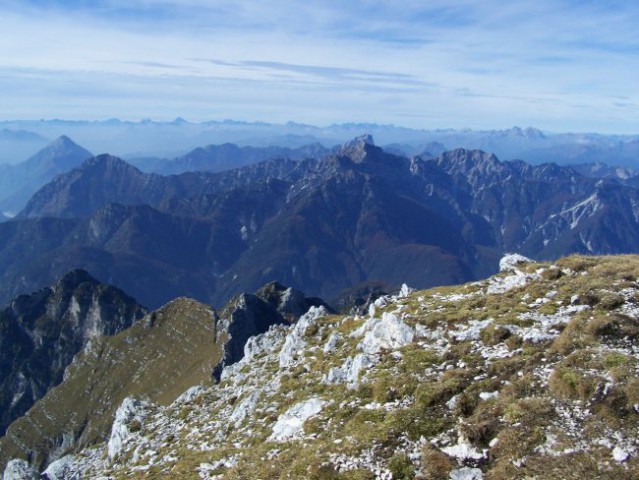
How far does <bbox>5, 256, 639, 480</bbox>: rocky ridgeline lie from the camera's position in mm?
20391

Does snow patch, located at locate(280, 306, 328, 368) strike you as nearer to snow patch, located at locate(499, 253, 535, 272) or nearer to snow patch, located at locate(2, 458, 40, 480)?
snow patch, located at locate(499, 253, 535, 272)

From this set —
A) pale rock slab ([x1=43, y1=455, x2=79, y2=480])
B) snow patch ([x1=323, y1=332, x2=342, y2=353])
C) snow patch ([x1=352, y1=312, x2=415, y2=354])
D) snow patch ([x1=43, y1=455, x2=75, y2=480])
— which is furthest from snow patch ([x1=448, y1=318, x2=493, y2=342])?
snow patch ([x1=43, y1=455, x2=75, y2=480])

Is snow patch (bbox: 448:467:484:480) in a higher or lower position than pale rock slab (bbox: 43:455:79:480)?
higher

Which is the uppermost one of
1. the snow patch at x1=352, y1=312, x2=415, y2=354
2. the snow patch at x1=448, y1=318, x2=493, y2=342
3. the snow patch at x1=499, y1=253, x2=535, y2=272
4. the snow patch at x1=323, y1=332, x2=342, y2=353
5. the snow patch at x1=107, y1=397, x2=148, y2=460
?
the snow patch at x1=499, y1=253, x2=535, y2=272

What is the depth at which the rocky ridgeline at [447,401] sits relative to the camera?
20.4 metres

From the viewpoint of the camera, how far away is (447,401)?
80.9ft

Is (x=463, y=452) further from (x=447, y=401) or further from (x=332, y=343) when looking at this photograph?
(x=332, y=343)

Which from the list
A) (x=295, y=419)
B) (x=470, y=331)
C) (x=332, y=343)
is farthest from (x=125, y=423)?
(x=470, y=331)

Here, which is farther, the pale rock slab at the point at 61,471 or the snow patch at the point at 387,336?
the pale rock slab at the point at 61,471

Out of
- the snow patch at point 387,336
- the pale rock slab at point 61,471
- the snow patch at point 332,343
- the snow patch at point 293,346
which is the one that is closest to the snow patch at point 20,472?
the pale rock slab at point 61,471

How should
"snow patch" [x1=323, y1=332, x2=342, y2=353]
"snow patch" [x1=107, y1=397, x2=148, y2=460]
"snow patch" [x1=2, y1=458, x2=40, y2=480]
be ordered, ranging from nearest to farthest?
"snow patch" [x1=2, y1=458, x2=40, y2=480], "snow patch" [x1=323, y1=332, x2=342, y2=353], "snow patch" [x1=107, y1=397, x2=148, y2=460]

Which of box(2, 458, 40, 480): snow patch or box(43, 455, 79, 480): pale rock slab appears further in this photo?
box(43, 455, 79, 480): pale rock slab

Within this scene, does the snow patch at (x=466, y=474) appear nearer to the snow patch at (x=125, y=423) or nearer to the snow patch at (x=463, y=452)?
the snow patch at (x=463, y=452)

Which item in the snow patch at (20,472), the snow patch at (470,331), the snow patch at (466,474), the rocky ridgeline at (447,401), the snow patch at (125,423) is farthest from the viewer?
the snow patch at (125,423)
